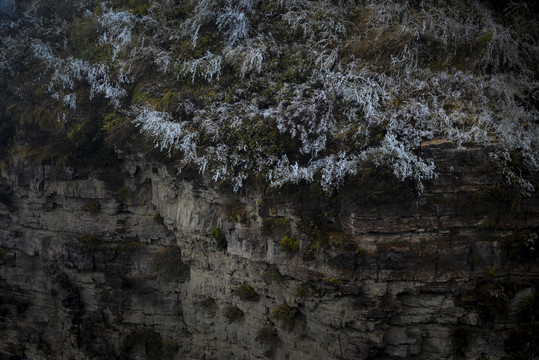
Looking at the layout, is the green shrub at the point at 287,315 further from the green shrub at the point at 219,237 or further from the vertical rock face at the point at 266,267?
the green shrub at the point at 219,237

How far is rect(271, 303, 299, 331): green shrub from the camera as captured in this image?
8680mm

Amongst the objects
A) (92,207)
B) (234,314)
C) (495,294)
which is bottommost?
(234,314)

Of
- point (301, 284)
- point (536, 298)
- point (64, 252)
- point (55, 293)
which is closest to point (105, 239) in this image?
point (64, 252)

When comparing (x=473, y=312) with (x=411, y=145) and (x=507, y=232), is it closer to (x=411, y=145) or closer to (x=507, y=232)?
(x=507, y=232)

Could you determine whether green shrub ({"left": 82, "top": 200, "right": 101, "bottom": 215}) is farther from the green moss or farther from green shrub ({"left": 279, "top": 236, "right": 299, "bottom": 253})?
the green moss

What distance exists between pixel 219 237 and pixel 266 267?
1450 millimetres

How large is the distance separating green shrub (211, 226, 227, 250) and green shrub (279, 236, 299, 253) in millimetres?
1832

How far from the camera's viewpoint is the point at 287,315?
869 centimetres

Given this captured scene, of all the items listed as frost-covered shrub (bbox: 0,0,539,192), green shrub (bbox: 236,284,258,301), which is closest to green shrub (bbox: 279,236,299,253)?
frost-covered shrub (bbox: 0,0,539,192)

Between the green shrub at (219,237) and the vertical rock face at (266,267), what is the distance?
38 millimetres

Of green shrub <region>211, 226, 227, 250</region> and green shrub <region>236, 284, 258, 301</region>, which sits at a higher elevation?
green shrub <region>211, 226, 227, 250</region>

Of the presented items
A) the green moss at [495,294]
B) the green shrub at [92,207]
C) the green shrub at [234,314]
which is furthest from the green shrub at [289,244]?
the green shrub at [92,207]

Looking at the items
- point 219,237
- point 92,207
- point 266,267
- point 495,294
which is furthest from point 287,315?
point 92,207

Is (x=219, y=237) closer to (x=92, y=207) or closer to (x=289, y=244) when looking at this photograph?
(x=289, y=244)
